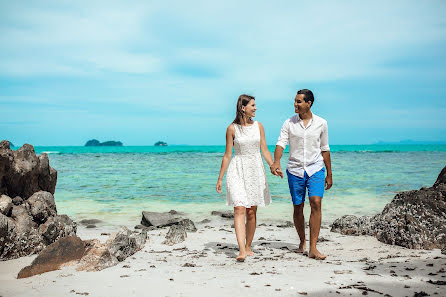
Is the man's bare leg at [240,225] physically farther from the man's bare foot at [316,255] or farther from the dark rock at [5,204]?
the dark rock at [5,204]

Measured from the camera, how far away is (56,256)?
551cm

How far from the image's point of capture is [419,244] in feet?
20.6

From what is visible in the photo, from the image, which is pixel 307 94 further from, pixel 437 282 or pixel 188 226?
pixel 188 226

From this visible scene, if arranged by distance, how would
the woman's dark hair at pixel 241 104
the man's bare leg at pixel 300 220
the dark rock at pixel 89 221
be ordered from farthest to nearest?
1. the dark rock at pixel 89 221
2. the man's bare leg at pixel 300 220
3. the woman's dark hair at pixel 241 104

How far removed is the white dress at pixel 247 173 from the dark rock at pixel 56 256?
234 centimetres

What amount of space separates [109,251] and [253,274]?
2093 mm

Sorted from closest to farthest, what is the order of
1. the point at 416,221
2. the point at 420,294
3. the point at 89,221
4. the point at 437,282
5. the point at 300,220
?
the point at 420,294 → the point at 437,282 → the point at 300,220 → the point at 416,221 → the point at 89,221

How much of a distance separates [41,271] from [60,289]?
85 centimetres

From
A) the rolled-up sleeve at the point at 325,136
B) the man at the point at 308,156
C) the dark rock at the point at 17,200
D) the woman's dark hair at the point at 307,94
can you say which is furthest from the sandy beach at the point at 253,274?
the woman's dark hair at the point at 307,94

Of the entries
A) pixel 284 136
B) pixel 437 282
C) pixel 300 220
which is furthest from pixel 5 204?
pixel 437 282

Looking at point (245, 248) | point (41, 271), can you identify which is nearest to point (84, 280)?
point (41, 271)

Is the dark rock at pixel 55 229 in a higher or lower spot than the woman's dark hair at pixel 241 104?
lower

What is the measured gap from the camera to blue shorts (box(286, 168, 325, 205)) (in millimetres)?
5941

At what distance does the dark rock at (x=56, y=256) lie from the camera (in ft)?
17.1
